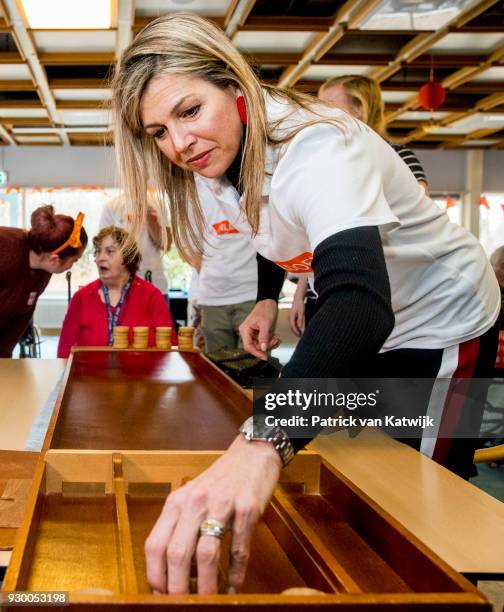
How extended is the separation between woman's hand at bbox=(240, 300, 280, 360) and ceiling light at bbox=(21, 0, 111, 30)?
134 inches

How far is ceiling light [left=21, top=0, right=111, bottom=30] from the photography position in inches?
176

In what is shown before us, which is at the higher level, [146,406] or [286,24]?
[286,24]

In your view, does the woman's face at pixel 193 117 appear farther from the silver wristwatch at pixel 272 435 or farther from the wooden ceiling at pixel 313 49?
the wooden ceiling at pixel 313 49

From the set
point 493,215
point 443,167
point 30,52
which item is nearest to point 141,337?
point 30,52

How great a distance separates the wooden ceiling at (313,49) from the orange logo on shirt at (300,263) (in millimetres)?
2604

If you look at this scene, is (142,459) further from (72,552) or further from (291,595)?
(291,595)

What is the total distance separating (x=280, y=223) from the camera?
111 centimetres

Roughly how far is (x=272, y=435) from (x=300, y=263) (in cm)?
56

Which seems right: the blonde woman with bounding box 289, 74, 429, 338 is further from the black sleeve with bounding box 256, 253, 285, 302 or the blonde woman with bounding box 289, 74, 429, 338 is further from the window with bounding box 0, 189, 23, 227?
the window with bounding box 0, 189, 23, 227

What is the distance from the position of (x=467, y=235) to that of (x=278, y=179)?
1.57 ft

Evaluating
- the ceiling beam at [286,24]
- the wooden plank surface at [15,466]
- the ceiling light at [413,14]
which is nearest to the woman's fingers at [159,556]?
the wooden plank surface at [15,466]

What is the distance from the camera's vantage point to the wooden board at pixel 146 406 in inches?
49.8

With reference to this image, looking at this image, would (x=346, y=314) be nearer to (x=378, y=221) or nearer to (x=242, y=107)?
(x=378, y=221)

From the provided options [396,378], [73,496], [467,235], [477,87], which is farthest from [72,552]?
[477,87]
